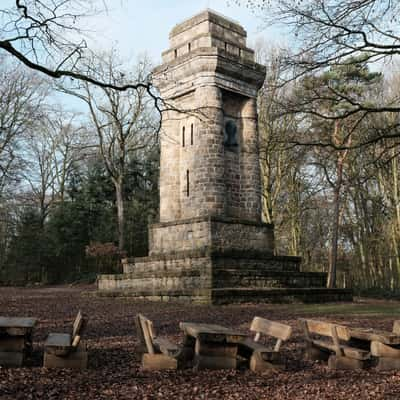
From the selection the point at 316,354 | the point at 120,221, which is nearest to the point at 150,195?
the point at 120,221

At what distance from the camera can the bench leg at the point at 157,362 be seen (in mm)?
5389

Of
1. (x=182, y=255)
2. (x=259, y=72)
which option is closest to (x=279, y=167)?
(x=259, y=72)

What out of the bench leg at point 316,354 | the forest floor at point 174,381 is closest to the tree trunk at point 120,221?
the forest floor at point 174,381

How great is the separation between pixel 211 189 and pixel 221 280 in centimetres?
338

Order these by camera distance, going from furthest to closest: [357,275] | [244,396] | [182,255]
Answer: [357,275], [182,255], [244,396]

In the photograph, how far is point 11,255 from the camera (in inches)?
1266

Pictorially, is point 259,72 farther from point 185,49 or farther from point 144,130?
point 144,130

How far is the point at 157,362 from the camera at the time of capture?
17.7 feet

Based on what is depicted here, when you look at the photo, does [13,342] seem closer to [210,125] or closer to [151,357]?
[151,357]

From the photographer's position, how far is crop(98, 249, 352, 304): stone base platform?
1451 cm

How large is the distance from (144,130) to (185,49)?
542 inches

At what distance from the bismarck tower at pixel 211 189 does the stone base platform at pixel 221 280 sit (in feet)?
0.11

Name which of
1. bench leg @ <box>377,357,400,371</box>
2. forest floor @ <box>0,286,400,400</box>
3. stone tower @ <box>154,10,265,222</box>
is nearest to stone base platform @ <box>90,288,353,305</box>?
stone tower @ <box>154,10,265,222</box>

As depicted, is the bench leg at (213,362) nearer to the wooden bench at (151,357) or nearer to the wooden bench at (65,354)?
the wooden bench at (151,357)
